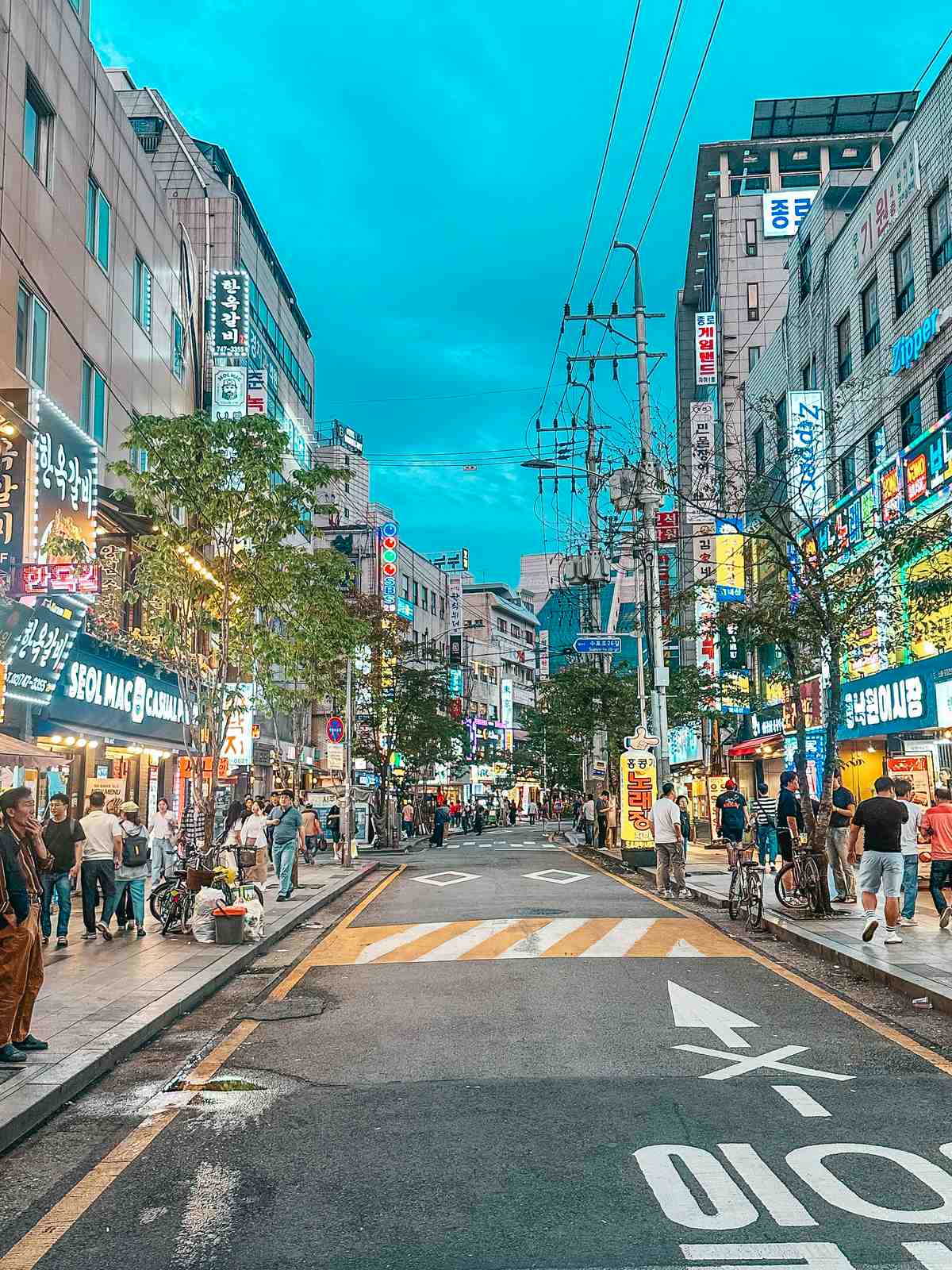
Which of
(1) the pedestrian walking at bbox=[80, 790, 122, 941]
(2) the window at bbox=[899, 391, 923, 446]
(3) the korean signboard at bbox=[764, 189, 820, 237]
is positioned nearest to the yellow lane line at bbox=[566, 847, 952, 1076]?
(1) the pedestrian walking at bbox=[80, 790, 122, 941]

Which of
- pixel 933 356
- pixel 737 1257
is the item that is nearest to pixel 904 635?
pixel 933 356

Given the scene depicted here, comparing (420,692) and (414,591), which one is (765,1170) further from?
(414,591)

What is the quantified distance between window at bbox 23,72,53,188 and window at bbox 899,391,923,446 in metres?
17.8

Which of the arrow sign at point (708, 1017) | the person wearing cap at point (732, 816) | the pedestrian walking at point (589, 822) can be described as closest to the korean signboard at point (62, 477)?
the arrow sign at point (708, 1017)

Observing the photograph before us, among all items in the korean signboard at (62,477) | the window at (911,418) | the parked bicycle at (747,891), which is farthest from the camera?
the window at (911,418)

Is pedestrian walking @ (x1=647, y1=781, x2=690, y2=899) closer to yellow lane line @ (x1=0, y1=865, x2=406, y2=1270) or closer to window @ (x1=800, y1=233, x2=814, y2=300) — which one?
yellow lane line @ (x1=0, y1=865, x2=406, y2=1270)

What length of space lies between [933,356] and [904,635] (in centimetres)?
977

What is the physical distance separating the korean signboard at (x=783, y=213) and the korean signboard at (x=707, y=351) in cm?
609

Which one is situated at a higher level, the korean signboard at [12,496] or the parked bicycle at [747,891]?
the korean signboard at [12,496]

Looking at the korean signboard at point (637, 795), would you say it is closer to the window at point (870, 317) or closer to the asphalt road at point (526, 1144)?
the window at point (870, 317)

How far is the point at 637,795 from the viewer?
2925cm

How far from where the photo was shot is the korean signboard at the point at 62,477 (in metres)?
18.7

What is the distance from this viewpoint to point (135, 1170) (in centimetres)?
605

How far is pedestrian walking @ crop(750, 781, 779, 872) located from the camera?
19172 mm
